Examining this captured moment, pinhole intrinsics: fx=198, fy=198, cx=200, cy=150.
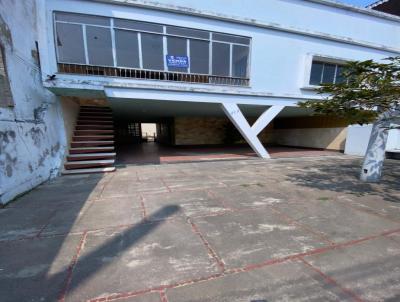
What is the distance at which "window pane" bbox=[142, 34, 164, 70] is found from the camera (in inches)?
253

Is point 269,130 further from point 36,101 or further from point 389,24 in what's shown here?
point 36,101

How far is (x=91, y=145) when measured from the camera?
6367mm

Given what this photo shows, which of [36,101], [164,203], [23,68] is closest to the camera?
[164,203]

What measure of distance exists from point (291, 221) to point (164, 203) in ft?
6.34

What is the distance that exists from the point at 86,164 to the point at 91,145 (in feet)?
3.14

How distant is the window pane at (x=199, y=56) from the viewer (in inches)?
271

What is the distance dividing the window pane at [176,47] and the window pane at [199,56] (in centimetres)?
28

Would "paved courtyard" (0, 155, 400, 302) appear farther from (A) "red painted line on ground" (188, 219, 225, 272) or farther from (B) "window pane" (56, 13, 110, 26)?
(B) "window pane" (56, 13, 110, 26)

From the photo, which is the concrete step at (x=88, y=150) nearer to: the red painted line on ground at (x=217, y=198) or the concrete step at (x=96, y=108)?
the concrete step at (x=96, y=108)

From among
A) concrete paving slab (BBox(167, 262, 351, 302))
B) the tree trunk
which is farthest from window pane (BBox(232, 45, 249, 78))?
concrete paving slab (BBox(167, 262, 351, 302))

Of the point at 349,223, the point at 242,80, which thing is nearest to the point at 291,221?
the point at 349,223

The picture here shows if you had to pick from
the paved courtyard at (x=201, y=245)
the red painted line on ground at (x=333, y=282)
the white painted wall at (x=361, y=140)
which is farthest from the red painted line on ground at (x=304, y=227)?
the white painted wall at (x=361, y=140)

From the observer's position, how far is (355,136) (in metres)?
9.32

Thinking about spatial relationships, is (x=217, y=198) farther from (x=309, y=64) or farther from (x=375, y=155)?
(x=309, y=64)
